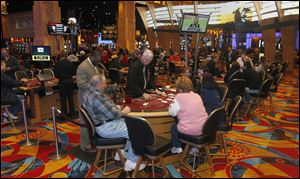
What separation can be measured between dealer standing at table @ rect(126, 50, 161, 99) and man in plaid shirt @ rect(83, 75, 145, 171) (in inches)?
30.1

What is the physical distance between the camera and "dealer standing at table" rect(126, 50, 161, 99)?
405cm

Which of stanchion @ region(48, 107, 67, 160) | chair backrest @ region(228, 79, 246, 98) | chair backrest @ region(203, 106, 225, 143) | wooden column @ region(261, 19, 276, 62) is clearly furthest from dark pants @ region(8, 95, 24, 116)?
wooden column @ region(261, 19, 276, 62)

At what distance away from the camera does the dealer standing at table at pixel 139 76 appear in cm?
405

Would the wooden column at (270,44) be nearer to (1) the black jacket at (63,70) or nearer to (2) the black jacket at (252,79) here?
(2) the black jacket at (252,79)

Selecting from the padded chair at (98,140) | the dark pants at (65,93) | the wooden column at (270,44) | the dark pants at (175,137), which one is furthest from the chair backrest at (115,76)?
the wooden column at (270,44)

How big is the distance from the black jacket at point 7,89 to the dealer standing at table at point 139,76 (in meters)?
2.08

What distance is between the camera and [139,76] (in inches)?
165

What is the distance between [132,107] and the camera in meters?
3.54

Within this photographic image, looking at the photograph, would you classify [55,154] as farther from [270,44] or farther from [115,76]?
[270,44]

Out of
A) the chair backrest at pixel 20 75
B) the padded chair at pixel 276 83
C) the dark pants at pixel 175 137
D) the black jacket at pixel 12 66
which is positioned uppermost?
the black jacket at pixel 12 66

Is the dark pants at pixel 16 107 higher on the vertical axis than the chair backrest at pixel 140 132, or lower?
lower

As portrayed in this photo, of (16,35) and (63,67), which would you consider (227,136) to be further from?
(16,35)

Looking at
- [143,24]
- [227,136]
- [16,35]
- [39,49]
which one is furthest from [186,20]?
[143,24]

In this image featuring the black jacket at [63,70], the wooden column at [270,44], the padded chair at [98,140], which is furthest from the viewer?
the wooden column at [270,44]
